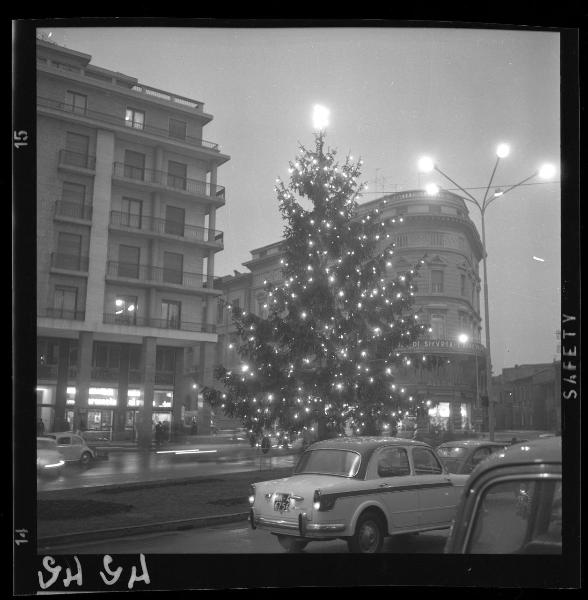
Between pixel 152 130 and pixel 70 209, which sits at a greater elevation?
pixel 152 130

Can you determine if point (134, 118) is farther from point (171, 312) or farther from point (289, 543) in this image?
point (289, 543)

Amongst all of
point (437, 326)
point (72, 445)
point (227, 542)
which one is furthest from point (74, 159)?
point (437, 326)

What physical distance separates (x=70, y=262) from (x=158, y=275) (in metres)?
1.41

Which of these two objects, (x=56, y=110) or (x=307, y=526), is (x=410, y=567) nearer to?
(x=307, y=526)

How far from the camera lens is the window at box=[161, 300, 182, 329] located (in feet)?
24.1

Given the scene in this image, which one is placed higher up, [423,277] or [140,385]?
[423,277]

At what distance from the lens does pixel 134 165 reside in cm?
713

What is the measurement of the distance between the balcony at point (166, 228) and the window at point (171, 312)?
762 mm

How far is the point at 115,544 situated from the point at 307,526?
229 centimetres

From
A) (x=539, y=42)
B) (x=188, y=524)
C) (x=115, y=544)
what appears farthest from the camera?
(x=188, y=524)

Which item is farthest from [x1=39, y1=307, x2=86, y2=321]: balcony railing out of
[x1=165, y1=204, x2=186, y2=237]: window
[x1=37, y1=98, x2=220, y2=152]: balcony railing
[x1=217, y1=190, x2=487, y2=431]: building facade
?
[x1=217, y1=190, x2=487, y2=431]: building facade

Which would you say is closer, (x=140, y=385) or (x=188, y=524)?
(x=140, y=385)

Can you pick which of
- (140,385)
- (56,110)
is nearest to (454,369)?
(140,385)

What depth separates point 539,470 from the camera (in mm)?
2961
